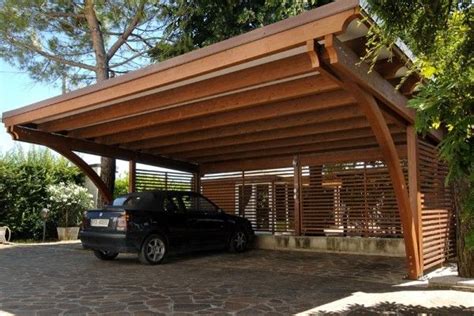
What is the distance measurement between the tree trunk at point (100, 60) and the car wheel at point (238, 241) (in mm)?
4196

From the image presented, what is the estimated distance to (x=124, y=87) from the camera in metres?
7.20

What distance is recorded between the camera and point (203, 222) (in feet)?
32.0

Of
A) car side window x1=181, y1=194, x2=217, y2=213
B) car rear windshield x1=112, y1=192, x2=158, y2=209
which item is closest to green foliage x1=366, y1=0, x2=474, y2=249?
car rear windshield x1=112, y1=192, x2=158, y2=209

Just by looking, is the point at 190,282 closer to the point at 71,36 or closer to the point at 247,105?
the point at 247,105

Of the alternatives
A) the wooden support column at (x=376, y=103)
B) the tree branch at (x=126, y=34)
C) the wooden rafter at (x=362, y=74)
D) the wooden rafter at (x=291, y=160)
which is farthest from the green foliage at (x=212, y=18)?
the wooden support column at (x=376, y=103)

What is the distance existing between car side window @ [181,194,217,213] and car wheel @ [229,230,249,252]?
2.77ft

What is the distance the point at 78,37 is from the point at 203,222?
7.94 m

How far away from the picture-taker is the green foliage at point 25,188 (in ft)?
45.0

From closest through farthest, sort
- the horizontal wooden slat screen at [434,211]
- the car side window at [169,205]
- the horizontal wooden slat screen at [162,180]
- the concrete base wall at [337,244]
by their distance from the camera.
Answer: the horizontal wooden slat screen at [434,211] < the car side window at [169,205] < the concrete base wall at [337,244] < the horizontal wooden slat screen at [162,180]

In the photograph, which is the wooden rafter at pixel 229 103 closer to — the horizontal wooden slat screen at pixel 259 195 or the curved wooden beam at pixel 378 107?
the curved wooden beam at pixel 378 107

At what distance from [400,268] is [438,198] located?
4.94 ft

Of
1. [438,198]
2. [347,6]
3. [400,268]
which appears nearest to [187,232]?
[400,268]

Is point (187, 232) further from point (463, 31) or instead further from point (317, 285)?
point (463, 31)

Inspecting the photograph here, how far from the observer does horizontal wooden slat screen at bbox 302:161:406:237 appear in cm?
1026
